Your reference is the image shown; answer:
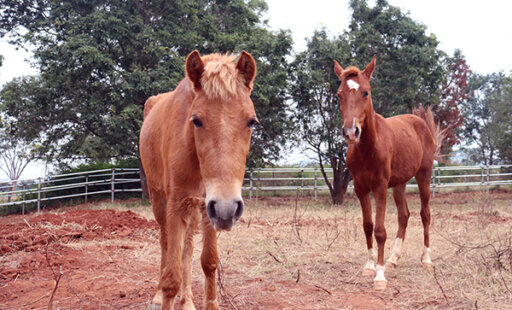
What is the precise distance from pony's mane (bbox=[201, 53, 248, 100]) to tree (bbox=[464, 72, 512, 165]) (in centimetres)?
2870

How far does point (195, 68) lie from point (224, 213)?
1.15 m

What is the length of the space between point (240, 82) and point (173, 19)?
47.7ft

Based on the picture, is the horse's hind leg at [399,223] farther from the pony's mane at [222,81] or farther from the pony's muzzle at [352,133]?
the pony's mane at [222,81]

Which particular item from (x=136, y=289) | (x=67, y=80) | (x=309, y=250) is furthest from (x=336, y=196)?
(x=136, y=289)

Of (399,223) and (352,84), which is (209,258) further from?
(399,223)

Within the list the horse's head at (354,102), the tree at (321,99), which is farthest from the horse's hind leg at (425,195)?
the tree at (321,99)

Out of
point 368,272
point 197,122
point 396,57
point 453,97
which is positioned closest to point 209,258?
point 197,122

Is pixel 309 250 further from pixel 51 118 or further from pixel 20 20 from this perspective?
pixel 20 20

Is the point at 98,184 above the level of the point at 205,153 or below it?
below

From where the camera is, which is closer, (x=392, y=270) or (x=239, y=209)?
(x=239, y=209)

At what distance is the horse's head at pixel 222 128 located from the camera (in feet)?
7.86

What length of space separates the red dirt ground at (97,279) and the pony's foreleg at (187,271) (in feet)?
1.06

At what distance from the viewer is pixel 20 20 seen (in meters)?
16.2

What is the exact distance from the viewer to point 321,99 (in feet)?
54.1
